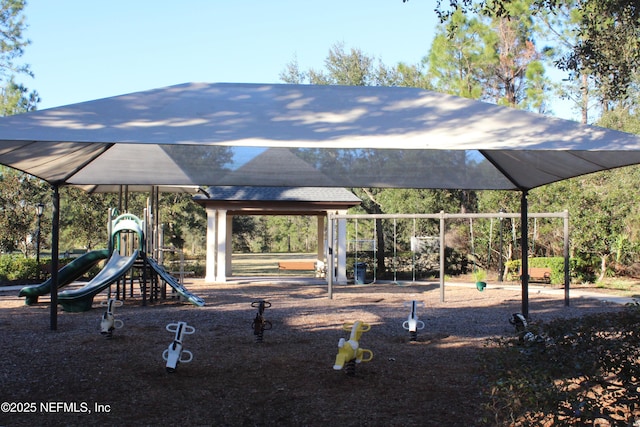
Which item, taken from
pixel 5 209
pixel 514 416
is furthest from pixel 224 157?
pixel 5 209

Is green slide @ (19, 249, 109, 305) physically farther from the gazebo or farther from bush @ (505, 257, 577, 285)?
bush @ (505, 257, 577, 285)

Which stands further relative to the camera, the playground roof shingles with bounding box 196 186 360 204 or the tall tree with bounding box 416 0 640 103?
the playground roof shingles with bounding box 196 186 360 204

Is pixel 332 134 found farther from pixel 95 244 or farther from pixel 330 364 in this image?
pixel 95 244

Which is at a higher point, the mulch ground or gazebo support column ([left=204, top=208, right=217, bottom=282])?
gazebo support column ([left=204, top=208, right=217, bottom=282])

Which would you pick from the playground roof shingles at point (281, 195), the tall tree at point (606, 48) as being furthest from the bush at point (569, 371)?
the playground roof shingles at point (281, 195)

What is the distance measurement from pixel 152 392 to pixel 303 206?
14078 mm

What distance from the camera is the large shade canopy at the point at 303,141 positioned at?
4.77m

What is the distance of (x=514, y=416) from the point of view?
3.17 meters

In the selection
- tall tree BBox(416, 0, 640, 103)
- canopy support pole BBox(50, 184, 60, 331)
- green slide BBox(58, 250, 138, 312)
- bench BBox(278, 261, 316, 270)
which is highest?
tall tree BBox(416, 0, 640, 103)

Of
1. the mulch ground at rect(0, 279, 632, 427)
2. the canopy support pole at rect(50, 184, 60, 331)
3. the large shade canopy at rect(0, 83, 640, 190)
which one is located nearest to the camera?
the mulch ground at rect(0, 279, 632, 427)

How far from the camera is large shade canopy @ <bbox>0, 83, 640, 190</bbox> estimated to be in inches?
188

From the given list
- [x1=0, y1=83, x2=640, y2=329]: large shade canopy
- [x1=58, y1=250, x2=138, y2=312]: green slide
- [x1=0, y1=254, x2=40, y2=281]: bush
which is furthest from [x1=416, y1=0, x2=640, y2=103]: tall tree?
[x1=0, y1=254, x2=40, y2=281]: bush

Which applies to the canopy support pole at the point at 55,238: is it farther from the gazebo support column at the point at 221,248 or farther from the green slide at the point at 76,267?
the gazebo support column at the point at 221,248

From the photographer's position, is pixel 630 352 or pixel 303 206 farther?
pixel 303 206
